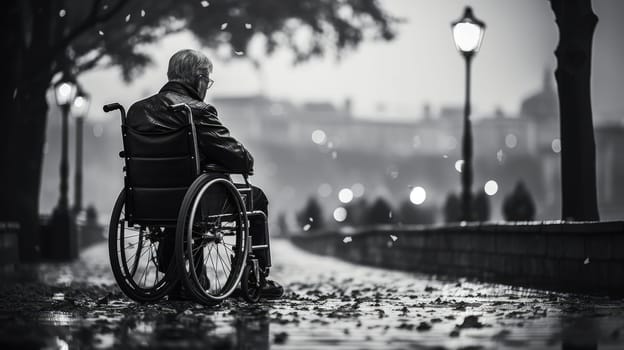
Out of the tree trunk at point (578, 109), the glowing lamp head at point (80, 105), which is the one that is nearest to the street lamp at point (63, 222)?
the glowing lamp head at point (80, 105)

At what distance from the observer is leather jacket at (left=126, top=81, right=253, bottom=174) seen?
7379 millimetres

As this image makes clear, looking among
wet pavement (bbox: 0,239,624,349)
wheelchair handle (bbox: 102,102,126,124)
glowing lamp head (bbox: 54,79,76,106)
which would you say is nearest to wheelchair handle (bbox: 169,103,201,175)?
wheelchair handle (bbox: 102,102,126,124)

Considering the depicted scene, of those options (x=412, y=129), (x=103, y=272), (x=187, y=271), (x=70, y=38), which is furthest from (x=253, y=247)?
(x=412, y=129)

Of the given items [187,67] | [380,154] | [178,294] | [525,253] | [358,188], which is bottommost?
[178,294]

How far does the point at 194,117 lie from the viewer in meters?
7.44

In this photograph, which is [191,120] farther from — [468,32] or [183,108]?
[468,32]

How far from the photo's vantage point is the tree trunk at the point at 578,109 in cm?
1105

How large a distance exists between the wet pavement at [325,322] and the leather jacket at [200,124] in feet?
3.12

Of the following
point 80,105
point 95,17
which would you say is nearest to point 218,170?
point 95,17

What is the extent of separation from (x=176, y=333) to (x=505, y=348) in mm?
1586

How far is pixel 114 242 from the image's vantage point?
745cm

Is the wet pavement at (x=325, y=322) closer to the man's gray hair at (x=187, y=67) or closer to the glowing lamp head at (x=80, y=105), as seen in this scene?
the man's gray hair at (x=187, y=67)

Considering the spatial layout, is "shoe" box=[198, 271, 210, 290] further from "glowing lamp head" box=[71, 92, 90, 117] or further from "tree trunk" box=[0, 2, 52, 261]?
"glowing lamp head" box=[71, 92, 90, 117]

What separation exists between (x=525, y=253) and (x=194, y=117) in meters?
4.64
